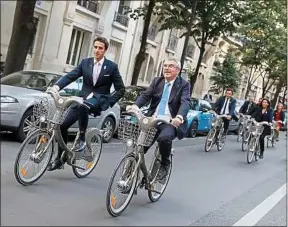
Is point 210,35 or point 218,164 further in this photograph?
point 210,35

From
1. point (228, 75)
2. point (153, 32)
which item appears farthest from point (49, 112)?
point (228, 75)

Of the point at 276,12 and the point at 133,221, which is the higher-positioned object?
the point at 276,12

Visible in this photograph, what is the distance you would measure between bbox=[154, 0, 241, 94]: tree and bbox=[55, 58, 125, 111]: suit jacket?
14.1 meters

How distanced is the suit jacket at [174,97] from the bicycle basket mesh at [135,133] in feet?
1.75

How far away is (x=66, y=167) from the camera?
6.46 meters

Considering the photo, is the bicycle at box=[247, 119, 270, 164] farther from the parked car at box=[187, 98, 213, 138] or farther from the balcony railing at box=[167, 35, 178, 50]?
the balcony railing at box=[167, 35, 178, 50]

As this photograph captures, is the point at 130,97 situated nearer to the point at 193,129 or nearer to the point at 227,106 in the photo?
the point at 227,106

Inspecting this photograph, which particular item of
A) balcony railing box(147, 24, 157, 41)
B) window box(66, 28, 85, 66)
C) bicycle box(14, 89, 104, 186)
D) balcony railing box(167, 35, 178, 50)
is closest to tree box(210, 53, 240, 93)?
balcony railing box(167, 35, 178, 50)

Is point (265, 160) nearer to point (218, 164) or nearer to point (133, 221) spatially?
point (218, 164)

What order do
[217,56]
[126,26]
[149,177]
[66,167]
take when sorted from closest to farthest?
[149,177], [66,167], [126,26], [217,56]

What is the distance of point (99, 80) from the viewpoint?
5.92m

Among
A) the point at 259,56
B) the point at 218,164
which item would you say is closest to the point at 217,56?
the point at 259,56

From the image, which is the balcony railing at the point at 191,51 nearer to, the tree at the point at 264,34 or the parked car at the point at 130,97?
the tree at the point at 264,34

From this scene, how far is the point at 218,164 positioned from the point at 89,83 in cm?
616
